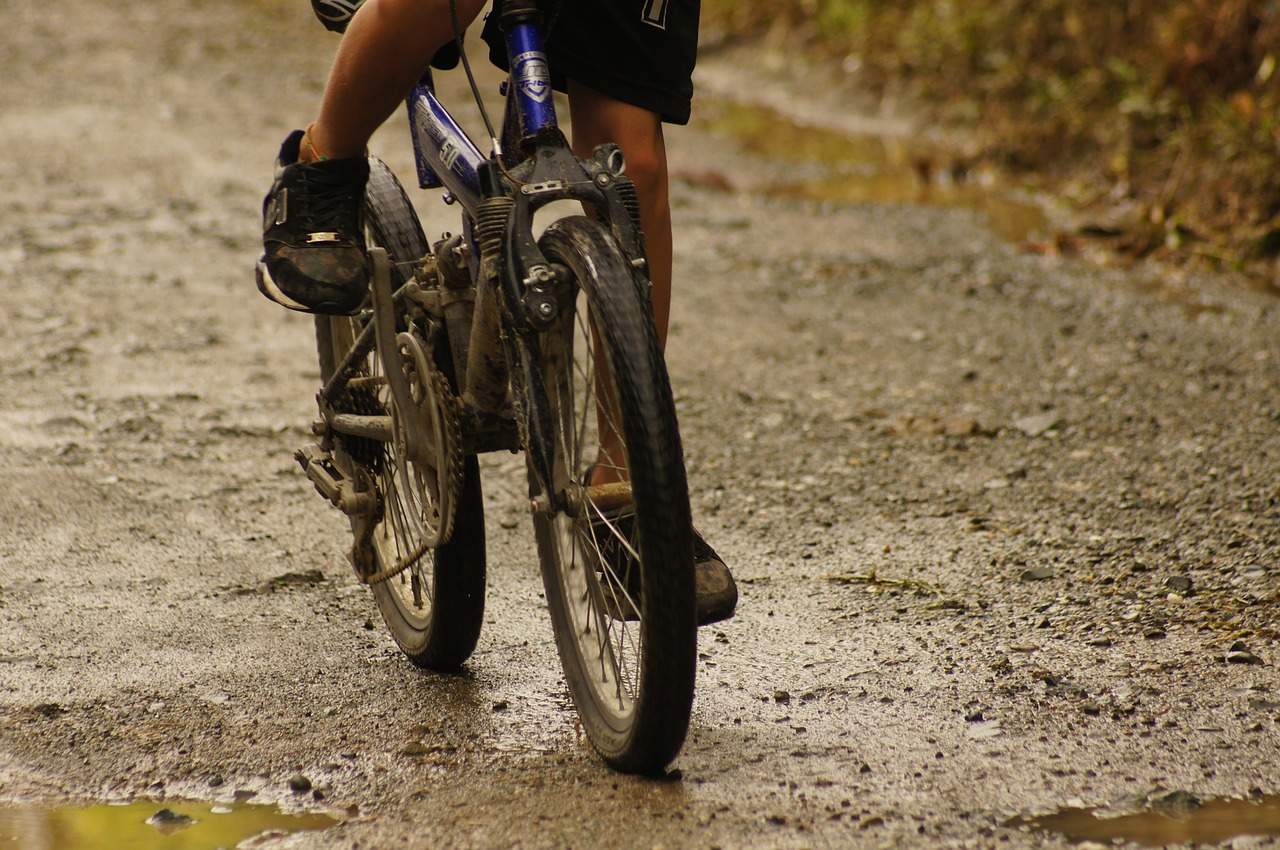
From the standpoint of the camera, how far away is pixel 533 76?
2240 mm

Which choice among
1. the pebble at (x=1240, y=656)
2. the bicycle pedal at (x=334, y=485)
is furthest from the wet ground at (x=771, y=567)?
the bicycle pedal at (x=334, y=485)

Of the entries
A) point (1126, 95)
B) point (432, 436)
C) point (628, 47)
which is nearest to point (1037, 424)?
point (628, 47)

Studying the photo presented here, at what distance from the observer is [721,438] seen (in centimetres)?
414

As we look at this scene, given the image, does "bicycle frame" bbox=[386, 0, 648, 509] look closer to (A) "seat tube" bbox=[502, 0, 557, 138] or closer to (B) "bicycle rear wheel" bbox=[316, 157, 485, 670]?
(A) "seat tube" bbox=[502, 0, 557, 138]

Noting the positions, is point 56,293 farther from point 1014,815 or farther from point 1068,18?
point 1068,18

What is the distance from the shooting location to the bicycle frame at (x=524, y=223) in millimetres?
2115

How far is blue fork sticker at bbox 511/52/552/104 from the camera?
88.0 inches

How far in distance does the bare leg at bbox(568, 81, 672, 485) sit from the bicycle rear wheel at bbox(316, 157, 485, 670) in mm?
397

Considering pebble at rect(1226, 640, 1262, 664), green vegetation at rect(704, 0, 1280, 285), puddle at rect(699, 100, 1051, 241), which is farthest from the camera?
puddle at rect(699, 100, 1051, 241)

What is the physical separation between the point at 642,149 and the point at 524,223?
44 centimetres

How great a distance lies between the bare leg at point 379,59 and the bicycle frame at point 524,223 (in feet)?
0.40

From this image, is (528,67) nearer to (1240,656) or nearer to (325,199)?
(325,199)

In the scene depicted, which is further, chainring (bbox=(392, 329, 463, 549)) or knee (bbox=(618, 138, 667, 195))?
knee (bbox=(618, 138, 667, 195))

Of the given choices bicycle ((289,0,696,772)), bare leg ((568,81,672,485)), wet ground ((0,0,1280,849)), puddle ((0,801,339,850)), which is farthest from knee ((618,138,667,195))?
puddle ((0,801,339,850))
